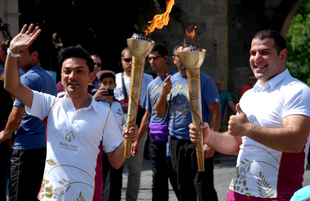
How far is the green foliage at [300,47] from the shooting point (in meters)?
37.8

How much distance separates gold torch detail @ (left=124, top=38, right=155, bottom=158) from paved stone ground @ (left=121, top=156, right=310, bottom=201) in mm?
3936

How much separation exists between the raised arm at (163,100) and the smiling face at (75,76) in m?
2.03

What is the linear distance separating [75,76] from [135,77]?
0.44 metres

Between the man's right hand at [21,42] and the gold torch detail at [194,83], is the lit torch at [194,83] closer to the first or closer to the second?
the gold torch detail at [194,83]

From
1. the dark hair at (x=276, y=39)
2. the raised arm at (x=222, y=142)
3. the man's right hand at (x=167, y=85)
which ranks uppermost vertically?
the dark hair at (x=276, y=39)

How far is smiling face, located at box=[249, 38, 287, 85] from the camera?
3.42 metres

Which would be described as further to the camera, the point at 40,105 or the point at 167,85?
the point at 167,85

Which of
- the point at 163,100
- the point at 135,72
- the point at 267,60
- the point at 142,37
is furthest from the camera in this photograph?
the point at 163,100

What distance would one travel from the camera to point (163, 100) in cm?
586

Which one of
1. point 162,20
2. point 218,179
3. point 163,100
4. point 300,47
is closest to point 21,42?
point 162,20

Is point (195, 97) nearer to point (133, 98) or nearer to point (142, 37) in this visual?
point (133, 98)

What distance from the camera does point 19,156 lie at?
4.70 meters

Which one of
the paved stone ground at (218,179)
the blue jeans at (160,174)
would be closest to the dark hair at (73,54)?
the blue jeans at (160,174)

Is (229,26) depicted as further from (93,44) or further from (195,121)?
(195,121)
